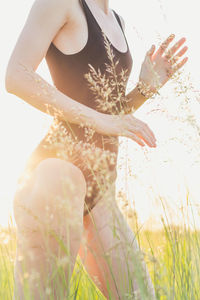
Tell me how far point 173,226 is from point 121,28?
1173 millimetres

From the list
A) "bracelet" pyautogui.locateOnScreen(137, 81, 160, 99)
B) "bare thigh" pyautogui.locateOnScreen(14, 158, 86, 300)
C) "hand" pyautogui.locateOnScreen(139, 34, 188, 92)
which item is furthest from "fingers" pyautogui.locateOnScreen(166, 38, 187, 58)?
"bare thigh" pyautogui.locateOnScreen(14, 158, 86, 300)

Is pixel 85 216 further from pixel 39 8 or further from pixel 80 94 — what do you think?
pixel 39 8

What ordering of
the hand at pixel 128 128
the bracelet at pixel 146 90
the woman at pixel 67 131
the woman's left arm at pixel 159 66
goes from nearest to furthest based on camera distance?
the woman at pixel 67 131, the hand at pixel 128 128, the bracelet at pixel 146 90, the woman's left arm at pixel 159 66

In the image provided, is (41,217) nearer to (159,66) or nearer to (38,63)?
(38,63)

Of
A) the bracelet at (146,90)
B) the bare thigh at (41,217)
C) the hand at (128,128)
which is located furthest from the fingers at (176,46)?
the bare thigh at (41,217)

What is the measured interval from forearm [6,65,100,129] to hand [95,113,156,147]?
0.04m

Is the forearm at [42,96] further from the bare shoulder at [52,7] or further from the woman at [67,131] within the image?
the bare shoulder at [52,7]

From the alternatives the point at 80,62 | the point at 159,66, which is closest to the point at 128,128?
the point at 80,62

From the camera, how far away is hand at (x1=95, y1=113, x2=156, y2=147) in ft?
4.84

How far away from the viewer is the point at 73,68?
1.70 metres

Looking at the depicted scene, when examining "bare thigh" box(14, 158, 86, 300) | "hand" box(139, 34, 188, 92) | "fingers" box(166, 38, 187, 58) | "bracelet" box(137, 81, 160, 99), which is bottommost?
"bare thigh" box(14, 158, 86, 300)

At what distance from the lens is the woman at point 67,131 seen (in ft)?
4.44

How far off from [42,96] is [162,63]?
0.67m

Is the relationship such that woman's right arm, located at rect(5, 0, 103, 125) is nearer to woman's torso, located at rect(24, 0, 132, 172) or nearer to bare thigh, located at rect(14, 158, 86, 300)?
woman's torso, located at rect(24, 0, 132, 172)
